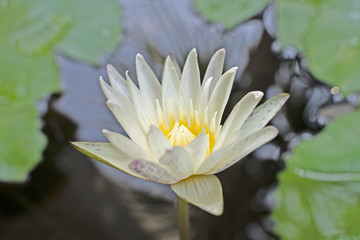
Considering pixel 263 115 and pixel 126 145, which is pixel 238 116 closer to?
pixel 263 115

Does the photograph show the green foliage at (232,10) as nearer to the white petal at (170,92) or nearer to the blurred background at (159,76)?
the blurred background at (159,76)

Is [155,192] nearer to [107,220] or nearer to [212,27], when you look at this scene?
[107,220]

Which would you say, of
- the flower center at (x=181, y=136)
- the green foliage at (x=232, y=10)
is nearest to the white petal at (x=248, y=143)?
the flower center at (x=181, y=136)

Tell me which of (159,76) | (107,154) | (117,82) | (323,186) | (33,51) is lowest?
(323,186)

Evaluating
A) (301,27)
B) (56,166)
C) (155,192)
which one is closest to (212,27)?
(301,27)

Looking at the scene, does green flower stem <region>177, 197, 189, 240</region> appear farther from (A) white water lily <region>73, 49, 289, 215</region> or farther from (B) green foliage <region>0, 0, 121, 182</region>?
(B) green foliage <region>0, 0, 121, 182</region>

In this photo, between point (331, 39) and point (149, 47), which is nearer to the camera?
point (331, 39)

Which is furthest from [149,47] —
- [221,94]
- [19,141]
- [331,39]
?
[221,94]
